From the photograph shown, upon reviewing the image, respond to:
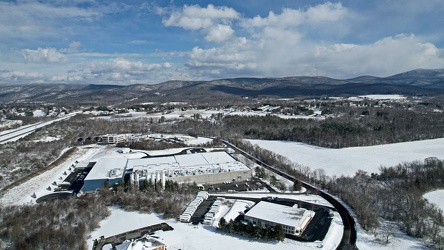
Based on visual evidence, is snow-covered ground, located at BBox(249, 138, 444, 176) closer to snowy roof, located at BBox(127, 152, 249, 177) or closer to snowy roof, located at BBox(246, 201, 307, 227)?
snowy roof, located at BBox(127, 152, 249, 177)

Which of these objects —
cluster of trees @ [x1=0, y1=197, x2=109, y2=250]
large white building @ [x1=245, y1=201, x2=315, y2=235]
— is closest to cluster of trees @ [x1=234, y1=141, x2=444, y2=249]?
large white building @ [x1=245, y1=201, x2=315, y2=235]

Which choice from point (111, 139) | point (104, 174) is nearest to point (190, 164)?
point (104, 174)

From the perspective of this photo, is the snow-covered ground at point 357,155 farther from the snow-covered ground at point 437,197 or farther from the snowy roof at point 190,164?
the snowy roof at point 190,164

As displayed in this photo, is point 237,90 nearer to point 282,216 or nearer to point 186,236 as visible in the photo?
point 282,216

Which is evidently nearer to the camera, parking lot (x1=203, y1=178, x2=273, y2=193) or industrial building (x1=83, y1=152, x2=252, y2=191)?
parking lot (x1=203, y1=178, x2=273, y2=193)

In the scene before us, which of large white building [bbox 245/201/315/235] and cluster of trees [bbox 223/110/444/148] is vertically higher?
cluster of trees [bbox 223/110/444/148]

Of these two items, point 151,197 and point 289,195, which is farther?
point 289,195

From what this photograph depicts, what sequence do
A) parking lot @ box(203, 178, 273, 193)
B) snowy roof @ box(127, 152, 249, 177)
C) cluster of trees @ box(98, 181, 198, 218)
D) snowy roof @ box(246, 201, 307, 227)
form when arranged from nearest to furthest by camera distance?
snowy roof @ box(246, 201, 307, 227), cluster of trees @ box(98, 181, 198, 218), parking lot @ box(203, 178, 273, 193), snowy roof @ box(127, 152, 249, 177)

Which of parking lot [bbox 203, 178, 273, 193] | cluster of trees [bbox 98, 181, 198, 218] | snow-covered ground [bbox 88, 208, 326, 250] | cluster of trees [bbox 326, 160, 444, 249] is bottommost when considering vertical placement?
snow-covered ground [bbox 88, 208, 326, 250]
